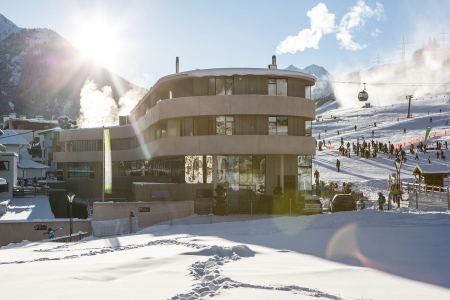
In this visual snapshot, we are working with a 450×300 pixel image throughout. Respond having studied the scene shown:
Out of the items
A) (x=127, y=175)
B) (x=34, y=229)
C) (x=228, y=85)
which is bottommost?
(x=34, y=229)

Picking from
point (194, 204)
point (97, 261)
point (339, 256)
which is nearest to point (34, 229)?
point (194, 204)

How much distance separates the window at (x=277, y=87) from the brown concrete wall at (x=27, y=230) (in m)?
15.7

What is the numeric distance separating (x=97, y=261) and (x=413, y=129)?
98279mm

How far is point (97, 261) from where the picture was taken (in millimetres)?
12086

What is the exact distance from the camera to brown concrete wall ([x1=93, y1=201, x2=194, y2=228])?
29309 mm

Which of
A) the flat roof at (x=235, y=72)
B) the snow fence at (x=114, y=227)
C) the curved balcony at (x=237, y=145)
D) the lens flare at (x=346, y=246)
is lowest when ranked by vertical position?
the snow fence at (x=114, y=227)

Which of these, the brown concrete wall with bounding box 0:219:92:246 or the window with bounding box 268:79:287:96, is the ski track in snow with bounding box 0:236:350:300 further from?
the window with bounding box 268:79:287:96

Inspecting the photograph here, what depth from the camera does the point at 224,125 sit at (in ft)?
119

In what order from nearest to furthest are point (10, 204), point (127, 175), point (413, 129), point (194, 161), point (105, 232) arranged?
point (105, 232), point (194, 161), point (10, 204), point (127, 175), point (413, 129)

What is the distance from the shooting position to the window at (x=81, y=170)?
58969 mm

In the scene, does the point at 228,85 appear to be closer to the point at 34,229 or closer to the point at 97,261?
the point at 34,229

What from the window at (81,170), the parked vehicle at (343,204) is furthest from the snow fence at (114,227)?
the window at (81,170)

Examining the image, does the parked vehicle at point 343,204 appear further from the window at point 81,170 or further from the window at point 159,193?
the window at point 81,170

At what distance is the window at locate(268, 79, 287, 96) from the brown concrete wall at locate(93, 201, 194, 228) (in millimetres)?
11459
